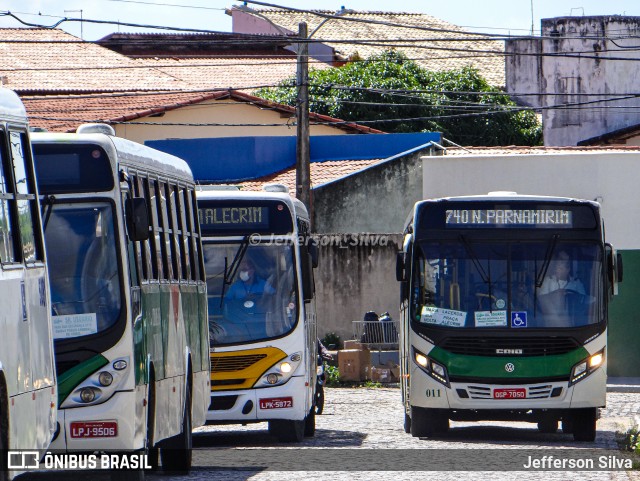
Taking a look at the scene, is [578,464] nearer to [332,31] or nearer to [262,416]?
[262,416]

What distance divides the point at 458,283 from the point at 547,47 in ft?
143

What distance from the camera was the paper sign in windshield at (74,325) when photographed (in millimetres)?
10492

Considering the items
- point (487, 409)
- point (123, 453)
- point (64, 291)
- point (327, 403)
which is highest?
point (64, 291)

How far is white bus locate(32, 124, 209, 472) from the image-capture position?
34.2 ft

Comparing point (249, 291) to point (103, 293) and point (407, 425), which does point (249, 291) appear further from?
point (103, 293)

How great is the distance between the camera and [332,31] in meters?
72.4

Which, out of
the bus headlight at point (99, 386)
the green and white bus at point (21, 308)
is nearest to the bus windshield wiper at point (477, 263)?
the bus headlight at point (99, 386)

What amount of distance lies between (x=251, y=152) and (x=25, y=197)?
109 feet

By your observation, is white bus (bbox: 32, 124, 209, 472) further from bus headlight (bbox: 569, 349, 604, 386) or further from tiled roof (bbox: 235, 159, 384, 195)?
tiled roof (bbox: 235, 159, 384, 195)

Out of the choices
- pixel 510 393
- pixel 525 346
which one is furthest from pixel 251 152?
pixel 510 393

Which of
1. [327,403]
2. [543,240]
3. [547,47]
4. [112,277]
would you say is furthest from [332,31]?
[112,277]

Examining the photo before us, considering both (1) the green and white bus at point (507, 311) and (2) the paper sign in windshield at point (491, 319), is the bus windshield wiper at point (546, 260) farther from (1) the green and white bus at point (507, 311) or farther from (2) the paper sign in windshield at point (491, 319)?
(2) the paper sign in windshield at point (491, 319)

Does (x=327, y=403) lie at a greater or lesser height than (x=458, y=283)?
lesser

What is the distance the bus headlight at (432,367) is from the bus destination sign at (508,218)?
161cm
